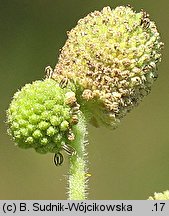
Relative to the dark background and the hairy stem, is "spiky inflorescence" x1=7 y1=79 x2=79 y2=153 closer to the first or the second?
the hairy stem

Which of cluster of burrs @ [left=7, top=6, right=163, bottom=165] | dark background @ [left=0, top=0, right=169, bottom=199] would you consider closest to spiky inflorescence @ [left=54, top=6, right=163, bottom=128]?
cluster of burrs @ [left=7, top=6, right=163, bottom=165]

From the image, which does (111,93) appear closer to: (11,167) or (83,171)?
(83,171)

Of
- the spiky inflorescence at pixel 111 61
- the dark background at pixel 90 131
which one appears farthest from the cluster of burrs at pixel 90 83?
the dark background at pixel 90 131

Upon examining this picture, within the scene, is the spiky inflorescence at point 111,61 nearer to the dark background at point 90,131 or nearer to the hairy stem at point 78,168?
the hairy stem at point 78,168

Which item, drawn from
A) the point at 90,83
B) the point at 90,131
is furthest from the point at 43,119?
the point at 90,131

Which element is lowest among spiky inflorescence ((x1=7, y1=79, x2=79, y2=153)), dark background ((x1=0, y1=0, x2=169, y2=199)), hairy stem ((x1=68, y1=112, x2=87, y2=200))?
hairy stem ((x1=68, y1=112, x2=87, y2=200))

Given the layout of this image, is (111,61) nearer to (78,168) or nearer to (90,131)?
(78,168)
